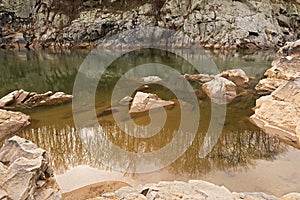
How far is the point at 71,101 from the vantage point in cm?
1327

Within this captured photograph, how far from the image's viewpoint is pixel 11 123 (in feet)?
31.7

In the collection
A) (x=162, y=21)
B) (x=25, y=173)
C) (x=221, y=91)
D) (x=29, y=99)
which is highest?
(x=162, y=21)

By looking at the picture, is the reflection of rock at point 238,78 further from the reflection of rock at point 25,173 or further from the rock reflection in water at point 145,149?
the reflection of rock at point 25,173

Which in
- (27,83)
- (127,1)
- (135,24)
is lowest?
(27,83)

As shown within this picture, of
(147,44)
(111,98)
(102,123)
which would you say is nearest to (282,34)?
(147,44)

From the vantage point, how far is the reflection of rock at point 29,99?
12664 mm

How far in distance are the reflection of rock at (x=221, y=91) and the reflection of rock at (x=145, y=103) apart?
7.98 feet

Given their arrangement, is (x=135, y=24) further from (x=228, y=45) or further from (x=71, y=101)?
(x=71, y=101)

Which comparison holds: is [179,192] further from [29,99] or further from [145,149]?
[29,99]

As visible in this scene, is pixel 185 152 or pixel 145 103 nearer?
pixel 185 152

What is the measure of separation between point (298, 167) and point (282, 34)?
1575 inches

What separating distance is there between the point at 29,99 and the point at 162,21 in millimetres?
35308

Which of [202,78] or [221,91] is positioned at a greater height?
[221,91]

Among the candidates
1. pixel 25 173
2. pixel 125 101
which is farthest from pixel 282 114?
pixel 25 173
